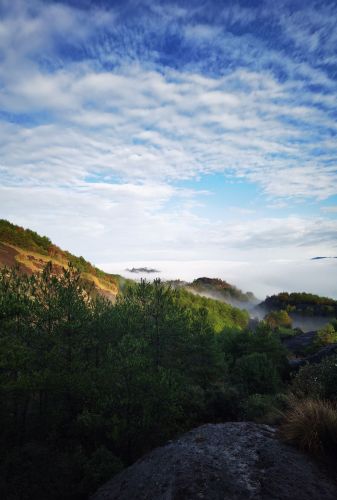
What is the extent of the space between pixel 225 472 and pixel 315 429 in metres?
3.14

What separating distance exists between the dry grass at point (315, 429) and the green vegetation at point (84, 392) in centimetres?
929

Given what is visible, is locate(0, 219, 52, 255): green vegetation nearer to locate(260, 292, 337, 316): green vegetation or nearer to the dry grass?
the dry grass

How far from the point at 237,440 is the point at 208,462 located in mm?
1655

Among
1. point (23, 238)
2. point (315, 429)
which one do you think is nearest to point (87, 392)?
point (315, 429)

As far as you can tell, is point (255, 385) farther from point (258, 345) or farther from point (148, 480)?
point (148, 480)

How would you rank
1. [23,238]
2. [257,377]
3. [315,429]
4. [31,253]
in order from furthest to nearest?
1. [23,238]
2. [31,253]
3. [257,377]
4. [315,429]

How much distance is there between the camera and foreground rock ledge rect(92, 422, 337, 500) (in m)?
8.55

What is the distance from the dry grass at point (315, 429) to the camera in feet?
32.8

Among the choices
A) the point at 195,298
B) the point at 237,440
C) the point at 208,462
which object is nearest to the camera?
the point at 208,462

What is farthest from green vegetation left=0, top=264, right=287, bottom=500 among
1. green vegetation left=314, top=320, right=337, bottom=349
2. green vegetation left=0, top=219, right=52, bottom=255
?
green vegetation left=0, top=219, right=52, bottom=255

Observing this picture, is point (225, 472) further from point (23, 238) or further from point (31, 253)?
point (23, 238)

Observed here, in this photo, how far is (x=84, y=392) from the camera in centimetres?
2017

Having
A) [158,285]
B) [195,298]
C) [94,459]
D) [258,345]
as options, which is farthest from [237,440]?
[195,298]

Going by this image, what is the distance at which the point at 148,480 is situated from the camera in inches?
403
